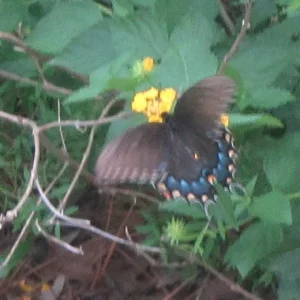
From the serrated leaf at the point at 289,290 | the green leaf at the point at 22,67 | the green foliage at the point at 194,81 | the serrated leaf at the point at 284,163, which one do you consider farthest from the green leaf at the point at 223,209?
the green leaf at the point at 22,67

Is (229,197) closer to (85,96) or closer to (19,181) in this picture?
(85,96)

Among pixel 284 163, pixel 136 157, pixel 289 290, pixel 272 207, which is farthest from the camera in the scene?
pixel 289 290

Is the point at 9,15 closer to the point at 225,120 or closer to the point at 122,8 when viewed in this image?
the point at 122,8

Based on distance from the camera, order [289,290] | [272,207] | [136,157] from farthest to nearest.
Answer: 1. [289,290]
2. [272,207]
3. [136,157]

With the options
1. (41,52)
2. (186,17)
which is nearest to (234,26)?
(186,17)

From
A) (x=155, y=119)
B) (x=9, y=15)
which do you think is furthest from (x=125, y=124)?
(x=9, y=15)

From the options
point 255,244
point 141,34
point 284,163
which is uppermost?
point 141,34

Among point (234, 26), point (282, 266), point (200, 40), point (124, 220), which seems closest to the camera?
point (200, 40)
